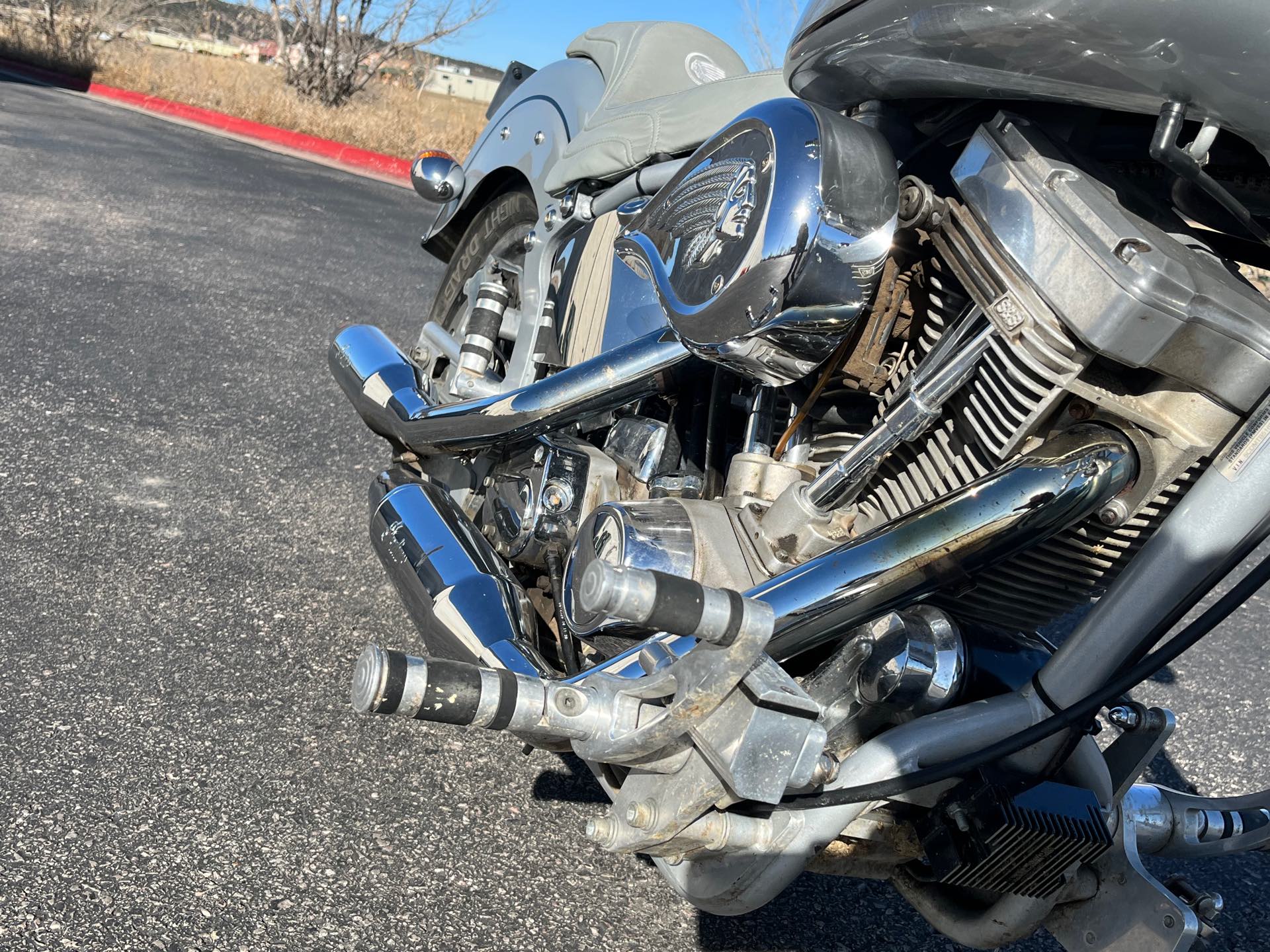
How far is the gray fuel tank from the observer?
122cm

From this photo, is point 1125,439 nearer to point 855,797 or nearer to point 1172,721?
point 1172,721

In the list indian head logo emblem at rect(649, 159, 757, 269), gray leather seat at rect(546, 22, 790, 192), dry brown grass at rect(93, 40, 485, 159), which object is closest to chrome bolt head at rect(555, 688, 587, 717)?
indian head logo emblem at rect(649, 159, 757, 269)

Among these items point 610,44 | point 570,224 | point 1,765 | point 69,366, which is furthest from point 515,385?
point 69,366

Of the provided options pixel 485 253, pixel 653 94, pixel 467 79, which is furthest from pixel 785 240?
pixel 467 79

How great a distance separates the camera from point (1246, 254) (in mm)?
1577

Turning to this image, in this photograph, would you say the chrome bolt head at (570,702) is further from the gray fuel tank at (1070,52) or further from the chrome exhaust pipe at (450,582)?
the gray fuel tank at (1070,52)

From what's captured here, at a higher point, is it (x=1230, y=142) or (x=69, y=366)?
(x=1230, y=142)

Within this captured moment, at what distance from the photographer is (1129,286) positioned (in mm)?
1306

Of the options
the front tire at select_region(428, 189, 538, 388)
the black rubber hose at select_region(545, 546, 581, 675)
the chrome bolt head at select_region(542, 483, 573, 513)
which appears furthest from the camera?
the front tire at select_region(428, 189, 538, 388)

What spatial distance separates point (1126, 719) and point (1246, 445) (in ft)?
1.61

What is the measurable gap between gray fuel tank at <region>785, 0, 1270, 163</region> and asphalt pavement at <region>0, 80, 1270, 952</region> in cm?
147

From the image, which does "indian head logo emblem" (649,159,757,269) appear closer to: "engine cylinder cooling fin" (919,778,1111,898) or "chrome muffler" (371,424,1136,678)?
"chrome muffler" (371,424,1136,678)

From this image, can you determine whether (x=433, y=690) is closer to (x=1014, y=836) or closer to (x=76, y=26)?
(x=1014, y=836)

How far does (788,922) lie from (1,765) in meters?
1.44
